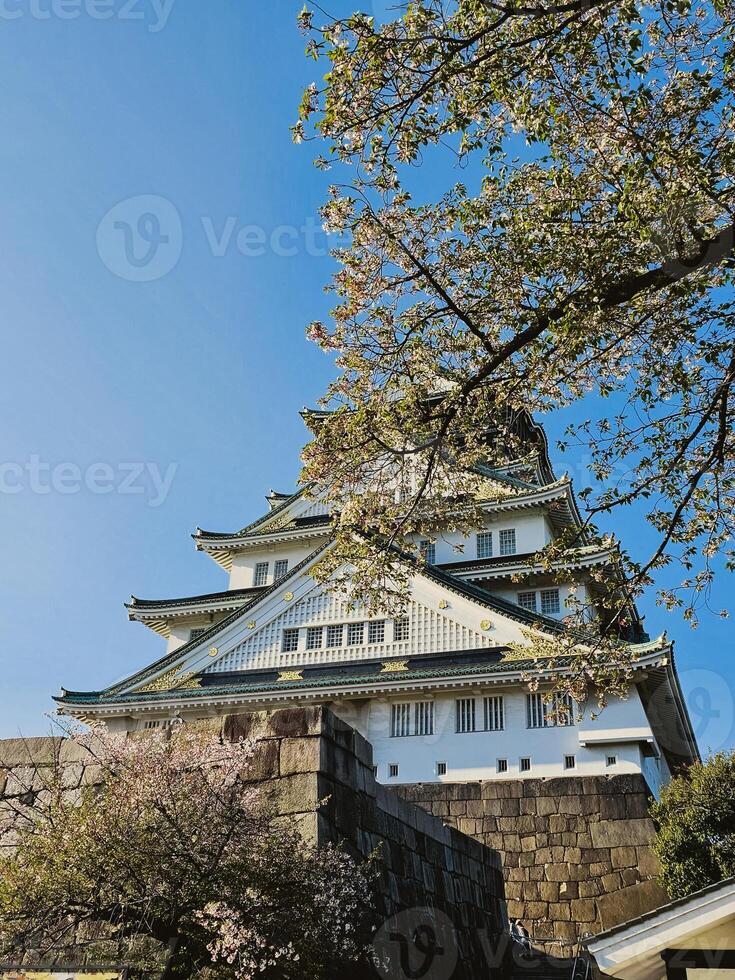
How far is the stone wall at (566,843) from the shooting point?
701 inches

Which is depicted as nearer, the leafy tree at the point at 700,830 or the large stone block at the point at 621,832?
the leafy tree at the point at 700,830

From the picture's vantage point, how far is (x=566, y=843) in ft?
62.0

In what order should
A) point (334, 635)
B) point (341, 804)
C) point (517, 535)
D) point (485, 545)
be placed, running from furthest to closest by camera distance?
Result: point (485, 545) < point (517, 535) < point (334, 635) < point (341, 804)

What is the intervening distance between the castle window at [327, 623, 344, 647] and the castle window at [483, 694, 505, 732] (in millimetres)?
5124

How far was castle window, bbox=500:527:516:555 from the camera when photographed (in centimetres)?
2800

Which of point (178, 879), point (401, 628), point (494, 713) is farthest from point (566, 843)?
point (178, 879)

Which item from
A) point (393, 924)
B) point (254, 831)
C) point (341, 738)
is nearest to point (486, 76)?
point (341, 738)

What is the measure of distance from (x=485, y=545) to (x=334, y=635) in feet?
21.6

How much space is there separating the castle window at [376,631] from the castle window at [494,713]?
3.87 m

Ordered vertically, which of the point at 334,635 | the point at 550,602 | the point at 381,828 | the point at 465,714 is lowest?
the point at 381,828

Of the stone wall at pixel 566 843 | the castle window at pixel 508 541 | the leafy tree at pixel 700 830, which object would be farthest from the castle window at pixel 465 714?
the castle window at pixel 508 541

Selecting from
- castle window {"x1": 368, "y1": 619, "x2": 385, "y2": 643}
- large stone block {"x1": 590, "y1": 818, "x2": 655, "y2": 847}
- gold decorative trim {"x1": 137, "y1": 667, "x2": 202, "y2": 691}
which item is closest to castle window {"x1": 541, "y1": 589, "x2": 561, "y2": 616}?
castle window {"x1": 368, "y1": 619, "x2": 385, "y2": 643}

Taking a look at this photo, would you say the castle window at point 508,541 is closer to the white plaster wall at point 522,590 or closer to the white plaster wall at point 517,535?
the white plaster wall at point 517,535

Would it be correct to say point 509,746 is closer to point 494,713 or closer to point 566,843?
point 494,713
